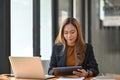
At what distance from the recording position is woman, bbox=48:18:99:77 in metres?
3.03

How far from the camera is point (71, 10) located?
6008mm

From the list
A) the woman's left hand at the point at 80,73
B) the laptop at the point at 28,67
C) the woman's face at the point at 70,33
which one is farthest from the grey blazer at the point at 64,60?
the laptop at the point at 28,67

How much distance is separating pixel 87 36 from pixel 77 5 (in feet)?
2.48

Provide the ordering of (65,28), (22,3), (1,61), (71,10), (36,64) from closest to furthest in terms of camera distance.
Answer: (36,64)
(1,61)
(65,28)
(22,3)
(71,10)

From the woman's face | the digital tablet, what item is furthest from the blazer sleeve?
the digital tablet

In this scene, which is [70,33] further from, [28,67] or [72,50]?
[28,67]

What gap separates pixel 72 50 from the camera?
312cm

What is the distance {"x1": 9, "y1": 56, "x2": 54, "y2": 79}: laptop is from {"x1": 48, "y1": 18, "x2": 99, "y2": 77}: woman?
0.48m

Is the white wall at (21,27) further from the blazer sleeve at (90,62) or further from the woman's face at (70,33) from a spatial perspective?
the blazer sleeve at (90,62)

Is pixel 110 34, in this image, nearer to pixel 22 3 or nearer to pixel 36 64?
pixel 22 3

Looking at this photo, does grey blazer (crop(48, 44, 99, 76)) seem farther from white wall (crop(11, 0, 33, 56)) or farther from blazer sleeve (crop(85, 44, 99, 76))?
white wall (crop(11, 0, 33, 56))

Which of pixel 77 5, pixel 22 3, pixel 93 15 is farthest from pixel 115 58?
pixel 22 3

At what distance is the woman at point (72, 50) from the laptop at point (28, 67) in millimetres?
476

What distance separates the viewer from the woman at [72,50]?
9.93 ft
